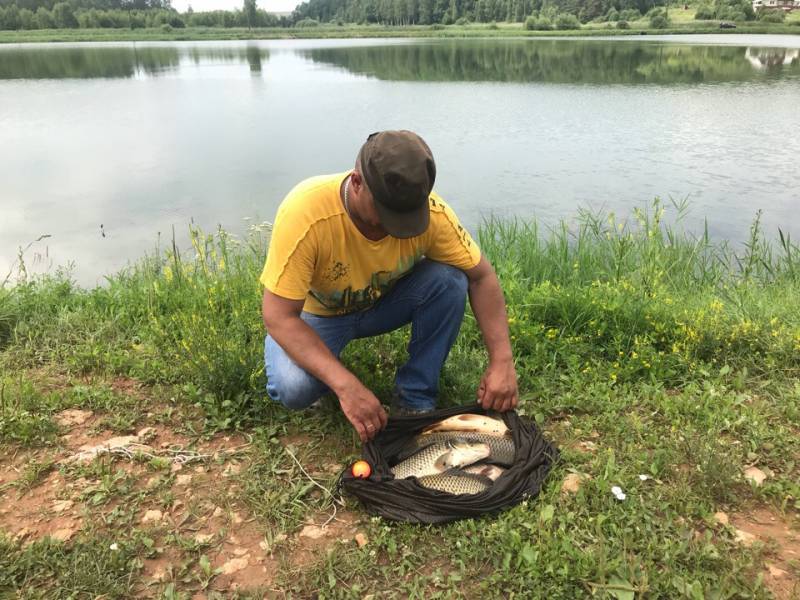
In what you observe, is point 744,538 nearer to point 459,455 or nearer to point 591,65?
point 459,455

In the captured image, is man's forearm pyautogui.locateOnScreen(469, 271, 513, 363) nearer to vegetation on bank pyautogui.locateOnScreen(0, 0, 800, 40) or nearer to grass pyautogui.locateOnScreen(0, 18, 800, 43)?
grass pyautogui.locateOnScreen(0, 18, 800, 43)

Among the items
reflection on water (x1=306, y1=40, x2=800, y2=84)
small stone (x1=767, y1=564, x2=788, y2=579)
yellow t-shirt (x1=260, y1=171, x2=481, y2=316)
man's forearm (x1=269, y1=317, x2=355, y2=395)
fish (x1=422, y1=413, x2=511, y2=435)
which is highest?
reflection on water (x1=306, y1=40, x2=800, y2=84)

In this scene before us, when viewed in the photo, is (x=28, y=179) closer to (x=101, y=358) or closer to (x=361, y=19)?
(x=101, y=358)

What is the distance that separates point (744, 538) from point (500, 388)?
91 centimetres

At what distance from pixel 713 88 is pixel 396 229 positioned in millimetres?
15146

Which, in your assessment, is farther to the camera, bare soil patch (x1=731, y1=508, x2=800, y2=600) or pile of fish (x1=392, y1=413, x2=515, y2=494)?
pile of fish (x1=392, y1=413, x2=515, y2=494)

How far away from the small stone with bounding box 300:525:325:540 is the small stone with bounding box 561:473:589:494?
85cm

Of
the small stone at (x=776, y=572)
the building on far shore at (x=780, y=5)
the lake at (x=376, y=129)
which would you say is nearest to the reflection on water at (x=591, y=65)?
the lake at (x=376, y=129)

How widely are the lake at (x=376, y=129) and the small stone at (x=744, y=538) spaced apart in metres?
4.81

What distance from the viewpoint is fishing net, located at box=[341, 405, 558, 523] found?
1991mm

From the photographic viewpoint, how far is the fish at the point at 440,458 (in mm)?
2209

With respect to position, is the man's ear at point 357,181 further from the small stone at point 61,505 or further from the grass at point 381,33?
the grass at point 381,33

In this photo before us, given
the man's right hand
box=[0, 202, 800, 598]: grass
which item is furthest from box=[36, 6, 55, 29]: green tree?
the man's right hand

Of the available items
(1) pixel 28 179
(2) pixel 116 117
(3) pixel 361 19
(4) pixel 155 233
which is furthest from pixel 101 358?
(3) pixel 361 19
